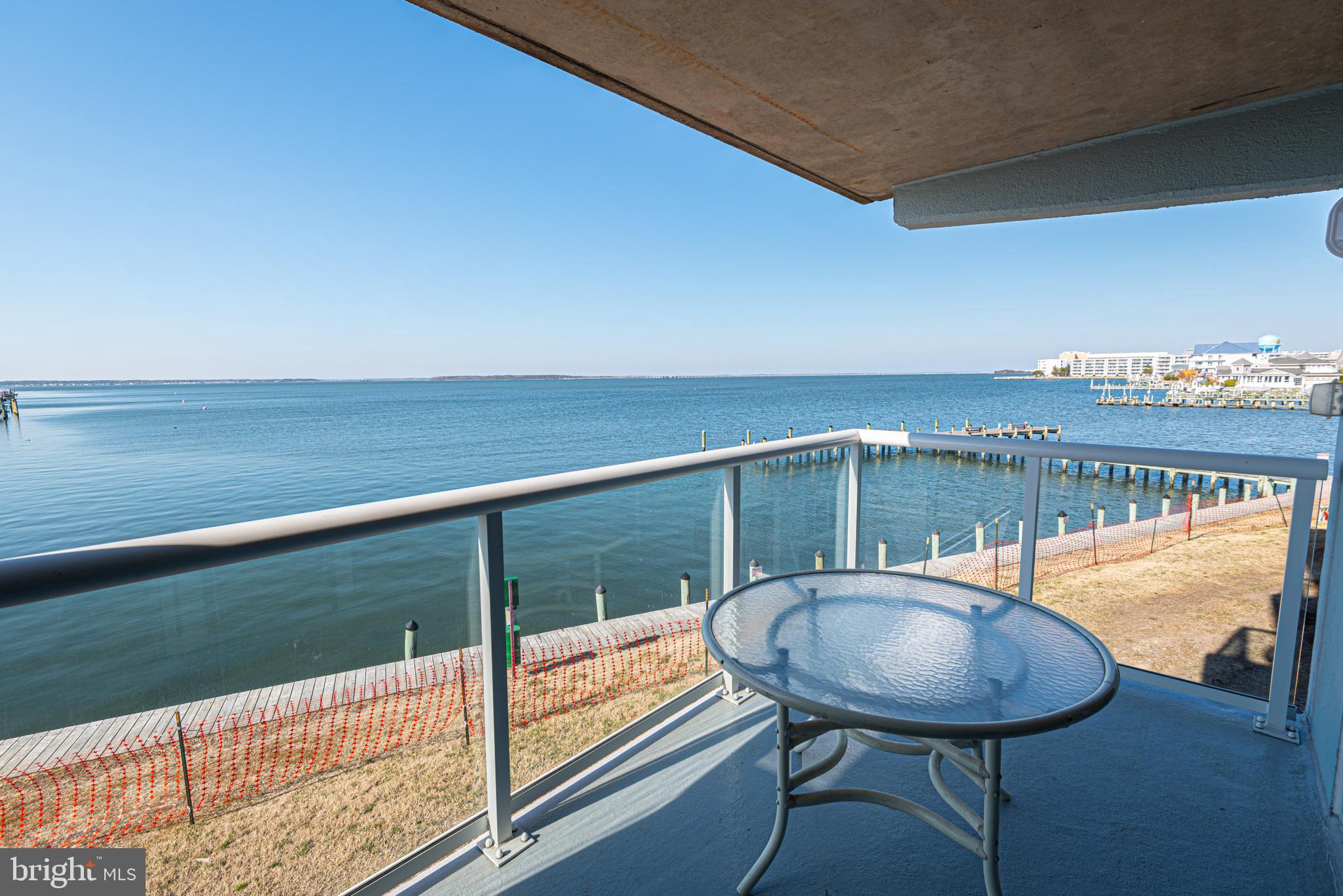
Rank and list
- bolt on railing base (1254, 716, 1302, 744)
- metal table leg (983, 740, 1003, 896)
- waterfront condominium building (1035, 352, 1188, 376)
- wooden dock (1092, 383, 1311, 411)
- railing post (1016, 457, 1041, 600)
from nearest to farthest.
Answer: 1. metal table leg (983, 740, 1003, 896)
2. bolt on railing base (1254, 716, 1302, 744)
3. railing post (1016, 457, 1041, 600)
4. wooden dock (1092, 383, 1311, 411)
5. waterfront condominium building (1035, 352, 1188, 376)

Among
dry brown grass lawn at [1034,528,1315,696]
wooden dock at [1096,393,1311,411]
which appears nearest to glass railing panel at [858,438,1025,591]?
dry brown grass lawn at [1034,528,1315,696]

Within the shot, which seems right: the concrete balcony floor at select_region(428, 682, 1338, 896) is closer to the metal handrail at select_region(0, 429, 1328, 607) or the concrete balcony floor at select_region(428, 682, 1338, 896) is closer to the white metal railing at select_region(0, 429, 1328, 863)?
the white metal railing at select_region(0, 429, 1328, 863)

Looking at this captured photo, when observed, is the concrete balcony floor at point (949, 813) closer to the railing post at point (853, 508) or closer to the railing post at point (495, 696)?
the railing post at point (495, 696)

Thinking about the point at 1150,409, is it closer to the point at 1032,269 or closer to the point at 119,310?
the point at 1032,269

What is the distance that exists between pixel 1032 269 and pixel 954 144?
4913 centimetres

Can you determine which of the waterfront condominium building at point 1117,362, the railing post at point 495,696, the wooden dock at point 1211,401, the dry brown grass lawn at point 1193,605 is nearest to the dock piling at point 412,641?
the railing post at point 495,696

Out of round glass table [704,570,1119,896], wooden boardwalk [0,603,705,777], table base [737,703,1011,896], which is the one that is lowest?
table base [737,703,1011,896]

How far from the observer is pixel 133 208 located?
25.8 metres

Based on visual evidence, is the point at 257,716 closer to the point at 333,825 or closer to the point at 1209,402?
the point at 333,825

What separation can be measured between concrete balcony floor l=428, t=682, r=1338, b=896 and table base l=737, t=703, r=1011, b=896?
0.13m

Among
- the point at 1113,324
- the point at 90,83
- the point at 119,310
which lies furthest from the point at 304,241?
the point at 1113,324

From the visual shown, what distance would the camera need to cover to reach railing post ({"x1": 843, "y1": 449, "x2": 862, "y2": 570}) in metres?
2.83

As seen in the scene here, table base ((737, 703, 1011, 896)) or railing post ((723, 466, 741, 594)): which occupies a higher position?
railing post ((723, 466, 741, 594))

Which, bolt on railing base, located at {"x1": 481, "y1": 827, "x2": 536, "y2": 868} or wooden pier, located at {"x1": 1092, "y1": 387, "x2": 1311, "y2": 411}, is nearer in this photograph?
bolt on railing base, located at {"x1": 481, "y1": 827, "x2": 536, "y2": 868}
